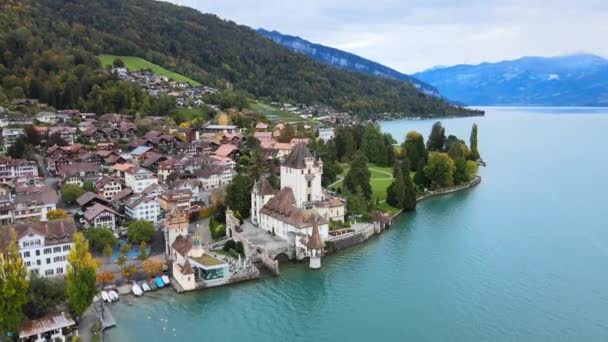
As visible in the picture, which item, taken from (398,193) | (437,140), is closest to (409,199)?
(398,193)

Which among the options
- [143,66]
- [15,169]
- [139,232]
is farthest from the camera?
[143,66]

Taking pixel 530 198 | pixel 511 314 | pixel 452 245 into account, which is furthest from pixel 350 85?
pixel 511 314

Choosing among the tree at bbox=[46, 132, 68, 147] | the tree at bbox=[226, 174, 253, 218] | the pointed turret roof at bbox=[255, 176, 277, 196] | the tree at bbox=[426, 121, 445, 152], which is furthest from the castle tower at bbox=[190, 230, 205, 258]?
the tree at bbox=[426, 121, 445, 152]

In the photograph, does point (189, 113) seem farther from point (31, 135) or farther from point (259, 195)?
point (259, 195)

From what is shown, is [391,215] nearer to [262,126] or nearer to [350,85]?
[262,126]

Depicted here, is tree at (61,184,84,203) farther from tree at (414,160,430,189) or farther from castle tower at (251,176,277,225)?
tree at (414,160,430,189)

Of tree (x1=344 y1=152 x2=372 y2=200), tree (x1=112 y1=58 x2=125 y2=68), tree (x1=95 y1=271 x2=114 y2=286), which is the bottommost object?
tree (x1=95 y1=271 x2=114 y2=286)
